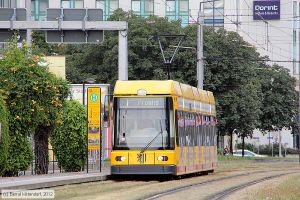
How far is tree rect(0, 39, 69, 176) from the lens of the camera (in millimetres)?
31734

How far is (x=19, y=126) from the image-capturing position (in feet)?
104

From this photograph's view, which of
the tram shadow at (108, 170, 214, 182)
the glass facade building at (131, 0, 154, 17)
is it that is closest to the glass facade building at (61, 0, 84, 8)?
the glass facade building at (131, 0, 154, 17)

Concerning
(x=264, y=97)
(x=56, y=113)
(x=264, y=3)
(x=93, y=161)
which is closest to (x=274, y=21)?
(x=264, y=3)

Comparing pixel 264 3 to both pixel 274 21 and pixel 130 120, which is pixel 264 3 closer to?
pixel 274 21

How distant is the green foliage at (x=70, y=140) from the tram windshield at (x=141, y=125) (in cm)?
569

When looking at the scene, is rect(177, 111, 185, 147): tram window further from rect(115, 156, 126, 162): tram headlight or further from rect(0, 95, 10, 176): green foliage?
rect(0, 95, 10, 176): green foliage

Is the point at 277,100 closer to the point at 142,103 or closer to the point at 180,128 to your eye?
the point at 180,128

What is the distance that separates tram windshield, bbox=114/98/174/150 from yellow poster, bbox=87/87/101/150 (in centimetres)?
319

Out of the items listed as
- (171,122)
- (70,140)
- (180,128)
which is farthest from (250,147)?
(171,122)

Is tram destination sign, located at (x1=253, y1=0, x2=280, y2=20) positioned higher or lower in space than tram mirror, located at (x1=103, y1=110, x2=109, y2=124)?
higher

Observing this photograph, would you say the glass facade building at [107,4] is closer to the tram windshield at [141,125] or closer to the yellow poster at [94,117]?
the yellow poster at [94,117]

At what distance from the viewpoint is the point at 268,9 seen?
113 metres

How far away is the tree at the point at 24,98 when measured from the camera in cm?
3173

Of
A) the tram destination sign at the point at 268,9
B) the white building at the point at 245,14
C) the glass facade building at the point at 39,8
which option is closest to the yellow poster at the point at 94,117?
the white building at the point at 245,14
